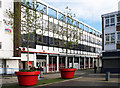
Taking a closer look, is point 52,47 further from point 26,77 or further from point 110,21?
point 26,77

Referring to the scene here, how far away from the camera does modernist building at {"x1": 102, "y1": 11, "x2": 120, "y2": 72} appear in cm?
3220

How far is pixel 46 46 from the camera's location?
36.2 metres

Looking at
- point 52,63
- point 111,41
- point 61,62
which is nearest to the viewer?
point 111,41

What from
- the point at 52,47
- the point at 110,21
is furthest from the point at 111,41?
the point at 52,47

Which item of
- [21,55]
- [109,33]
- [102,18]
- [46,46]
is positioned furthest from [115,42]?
[21,55]

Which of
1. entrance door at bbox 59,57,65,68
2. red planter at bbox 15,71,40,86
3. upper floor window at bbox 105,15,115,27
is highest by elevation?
upper floor window at bbox 105,15,115,27

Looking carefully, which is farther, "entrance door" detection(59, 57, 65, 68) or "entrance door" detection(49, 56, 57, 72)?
"entrance door" detection(59, 57, 65, 68)

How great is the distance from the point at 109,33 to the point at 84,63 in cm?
2152

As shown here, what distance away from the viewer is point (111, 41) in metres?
32.9

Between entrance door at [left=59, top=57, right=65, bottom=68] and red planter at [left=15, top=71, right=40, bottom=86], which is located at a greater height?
red planter at [left=15, top=71, right=40, bottom=86]

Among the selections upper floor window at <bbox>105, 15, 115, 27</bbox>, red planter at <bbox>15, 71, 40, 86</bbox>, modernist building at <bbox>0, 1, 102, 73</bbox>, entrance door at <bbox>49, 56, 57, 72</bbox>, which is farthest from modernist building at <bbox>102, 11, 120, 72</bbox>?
red planter at <bbox>15, 71, 40, 86</bbox>

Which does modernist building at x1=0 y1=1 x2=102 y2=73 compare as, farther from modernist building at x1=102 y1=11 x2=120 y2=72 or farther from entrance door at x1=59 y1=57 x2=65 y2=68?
modernist building at x1=102 y1=11 x2=120 y2=72

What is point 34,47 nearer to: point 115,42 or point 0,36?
point 0,36

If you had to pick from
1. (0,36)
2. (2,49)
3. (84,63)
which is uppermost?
(0,36)
